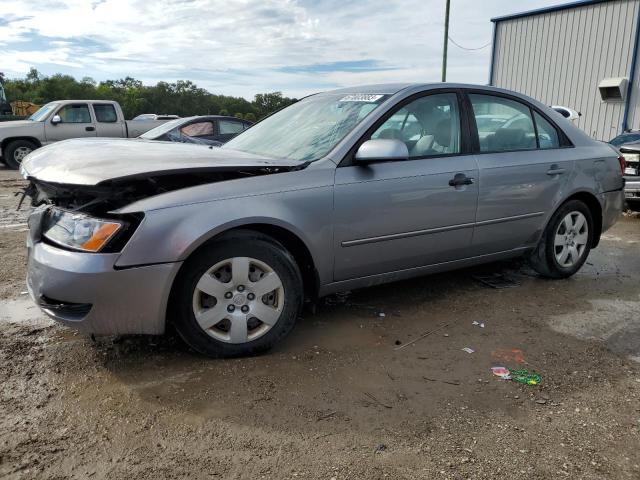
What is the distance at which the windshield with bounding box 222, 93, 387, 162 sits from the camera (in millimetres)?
3574

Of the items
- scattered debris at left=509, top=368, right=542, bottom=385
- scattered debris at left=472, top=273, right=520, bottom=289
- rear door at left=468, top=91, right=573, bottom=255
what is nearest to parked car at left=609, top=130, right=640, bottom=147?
rear door at left=468, top=91, right=573, bottom=255

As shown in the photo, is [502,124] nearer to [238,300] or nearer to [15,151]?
[238,300]

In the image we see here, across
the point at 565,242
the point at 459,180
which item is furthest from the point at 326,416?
the point at 565,242

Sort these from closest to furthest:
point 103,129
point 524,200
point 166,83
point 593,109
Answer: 1. point 524,200
2. point 103,129
3. point 593,109
4. point 166,83

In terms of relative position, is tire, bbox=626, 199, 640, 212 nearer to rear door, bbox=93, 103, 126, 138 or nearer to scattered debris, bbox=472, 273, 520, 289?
scattered debris, bbox=472, 273, 520, 289

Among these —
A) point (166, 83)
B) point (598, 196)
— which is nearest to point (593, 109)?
point (598, 196)

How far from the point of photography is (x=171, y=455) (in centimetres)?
226

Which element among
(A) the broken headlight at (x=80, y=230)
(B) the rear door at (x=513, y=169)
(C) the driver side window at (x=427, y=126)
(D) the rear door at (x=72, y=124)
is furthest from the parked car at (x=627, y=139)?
(D) the rear door at (x=72, y=124)

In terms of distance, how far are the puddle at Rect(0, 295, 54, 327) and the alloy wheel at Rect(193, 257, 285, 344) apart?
1.34 meters

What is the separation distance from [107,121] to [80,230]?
12877mm

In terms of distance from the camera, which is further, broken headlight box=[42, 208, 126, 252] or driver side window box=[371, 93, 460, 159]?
driver side window box=[371, 93, 460, 159]

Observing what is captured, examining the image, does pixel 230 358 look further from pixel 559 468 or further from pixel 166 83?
pixel 166 83

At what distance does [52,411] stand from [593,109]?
723 inches

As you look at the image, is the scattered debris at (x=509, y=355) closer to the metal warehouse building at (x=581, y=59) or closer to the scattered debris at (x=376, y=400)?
the scattered debris at (x=376, y=400)
